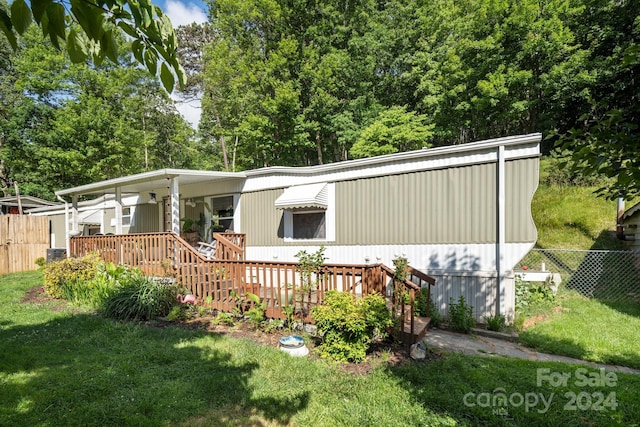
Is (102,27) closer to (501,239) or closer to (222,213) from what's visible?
(501,239)

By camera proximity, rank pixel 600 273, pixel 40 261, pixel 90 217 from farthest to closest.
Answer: pixel 90 217, pixel 40 261, pixel 600 273

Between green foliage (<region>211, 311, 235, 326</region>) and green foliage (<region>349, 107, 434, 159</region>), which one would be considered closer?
green foliage (<region>211, 311, 235, 326</region>)

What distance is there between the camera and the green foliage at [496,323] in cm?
554

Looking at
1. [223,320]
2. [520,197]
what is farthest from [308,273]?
[520,197]

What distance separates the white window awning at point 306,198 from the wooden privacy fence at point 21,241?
11192 mm

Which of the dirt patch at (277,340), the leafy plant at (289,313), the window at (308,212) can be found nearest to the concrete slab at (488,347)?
the dirt patch at (277,340)

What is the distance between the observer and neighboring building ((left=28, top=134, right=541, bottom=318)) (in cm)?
566

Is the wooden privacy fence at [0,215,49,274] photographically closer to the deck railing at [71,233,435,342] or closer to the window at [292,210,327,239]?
the deck railing at [71,233,435,342]

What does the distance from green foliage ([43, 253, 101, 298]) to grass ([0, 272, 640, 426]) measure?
9.61 feet

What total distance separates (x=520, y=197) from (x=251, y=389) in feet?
17.6

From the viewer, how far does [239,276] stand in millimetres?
5969

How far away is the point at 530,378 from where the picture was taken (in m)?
3.55

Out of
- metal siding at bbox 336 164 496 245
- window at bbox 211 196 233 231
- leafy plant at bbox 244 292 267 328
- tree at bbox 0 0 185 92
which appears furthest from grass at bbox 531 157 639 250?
tree at bbox 0 0 185 92

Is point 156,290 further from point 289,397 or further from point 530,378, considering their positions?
point 530,378
